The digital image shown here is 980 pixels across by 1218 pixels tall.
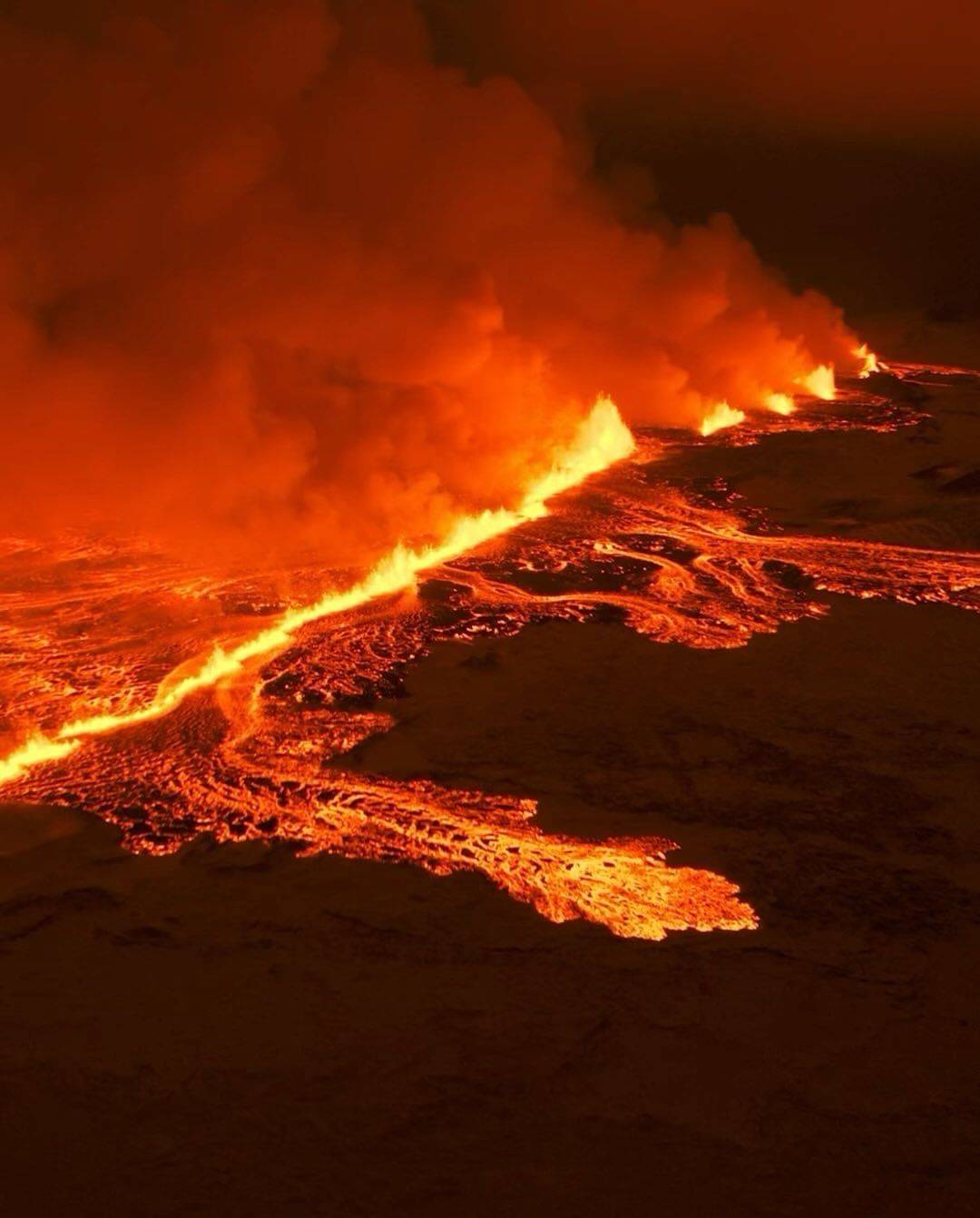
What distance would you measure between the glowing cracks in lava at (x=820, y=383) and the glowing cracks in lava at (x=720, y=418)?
2232 mm

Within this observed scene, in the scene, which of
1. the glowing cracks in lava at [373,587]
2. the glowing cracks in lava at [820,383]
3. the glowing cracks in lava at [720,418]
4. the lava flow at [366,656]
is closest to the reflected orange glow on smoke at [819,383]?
the glowing cracks in lava at [820,383]

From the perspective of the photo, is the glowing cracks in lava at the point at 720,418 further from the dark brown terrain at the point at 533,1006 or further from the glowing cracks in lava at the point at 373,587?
the dark brown terrain at the point at 533,1006

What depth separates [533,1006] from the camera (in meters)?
2.69

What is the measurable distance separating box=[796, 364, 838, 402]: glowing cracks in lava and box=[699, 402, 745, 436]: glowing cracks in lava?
7.32 feet

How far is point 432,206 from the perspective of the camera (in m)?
11.0

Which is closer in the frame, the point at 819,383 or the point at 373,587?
the point at 373,587

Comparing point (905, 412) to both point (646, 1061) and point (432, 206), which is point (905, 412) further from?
point (646, 1061)

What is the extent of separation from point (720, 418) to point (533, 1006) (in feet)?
33.0

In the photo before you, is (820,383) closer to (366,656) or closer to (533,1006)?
(366,656)

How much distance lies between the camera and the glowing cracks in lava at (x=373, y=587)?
421 cm

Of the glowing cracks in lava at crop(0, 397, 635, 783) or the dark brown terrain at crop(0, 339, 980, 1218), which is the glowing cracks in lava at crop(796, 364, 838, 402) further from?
the dark brown terrain at crop(0, 339, 980, 1218)

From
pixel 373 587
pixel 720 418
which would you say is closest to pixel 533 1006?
pixel 373 587

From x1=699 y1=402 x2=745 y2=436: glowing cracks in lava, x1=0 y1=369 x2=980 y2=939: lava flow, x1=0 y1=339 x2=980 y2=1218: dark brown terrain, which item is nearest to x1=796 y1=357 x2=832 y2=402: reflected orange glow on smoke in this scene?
x1=699 y1=402 x2=745 y2=436: glowing cracks in lava

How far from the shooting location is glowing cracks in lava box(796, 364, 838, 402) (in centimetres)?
1403
